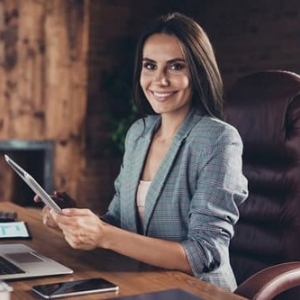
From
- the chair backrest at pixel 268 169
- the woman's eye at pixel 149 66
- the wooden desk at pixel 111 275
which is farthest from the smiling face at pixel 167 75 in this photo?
the wooden desk at pixel 111 275

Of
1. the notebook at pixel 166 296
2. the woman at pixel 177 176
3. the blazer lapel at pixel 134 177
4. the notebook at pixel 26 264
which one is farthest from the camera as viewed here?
the blazer lapel at pixel 134 177

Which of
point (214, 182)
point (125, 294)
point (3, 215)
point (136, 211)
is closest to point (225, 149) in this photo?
point (214, 182)

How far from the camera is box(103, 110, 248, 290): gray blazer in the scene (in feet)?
5.37

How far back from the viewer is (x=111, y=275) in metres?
1.50

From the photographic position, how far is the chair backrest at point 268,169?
6.55 ft

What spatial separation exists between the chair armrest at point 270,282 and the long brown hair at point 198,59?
478 mm

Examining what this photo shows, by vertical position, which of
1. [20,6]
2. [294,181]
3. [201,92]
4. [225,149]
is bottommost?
[294,181]

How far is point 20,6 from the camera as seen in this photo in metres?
4.32

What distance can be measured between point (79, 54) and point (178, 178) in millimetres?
2940

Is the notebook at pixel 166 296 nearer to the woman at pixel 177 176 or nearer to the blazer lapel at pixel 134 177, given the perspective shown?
the woman at pixel 177 176

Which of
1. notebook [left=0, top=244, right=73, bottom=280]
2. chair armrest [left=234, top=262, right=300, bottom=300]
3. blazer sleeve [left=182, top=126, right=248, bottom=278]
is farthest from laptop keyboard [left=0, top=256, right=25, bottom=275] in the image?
chair armrest [left=234, top=262, right=300, bottom=300]

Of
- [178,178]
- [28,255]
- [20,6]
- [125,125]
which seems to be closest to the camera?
[28,255]

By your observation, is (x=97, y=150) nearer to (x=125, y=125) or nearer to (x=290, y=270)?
(x=125, y=125)

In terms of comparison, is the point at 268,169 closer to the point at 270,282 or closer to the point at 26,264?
the point at 270,282
